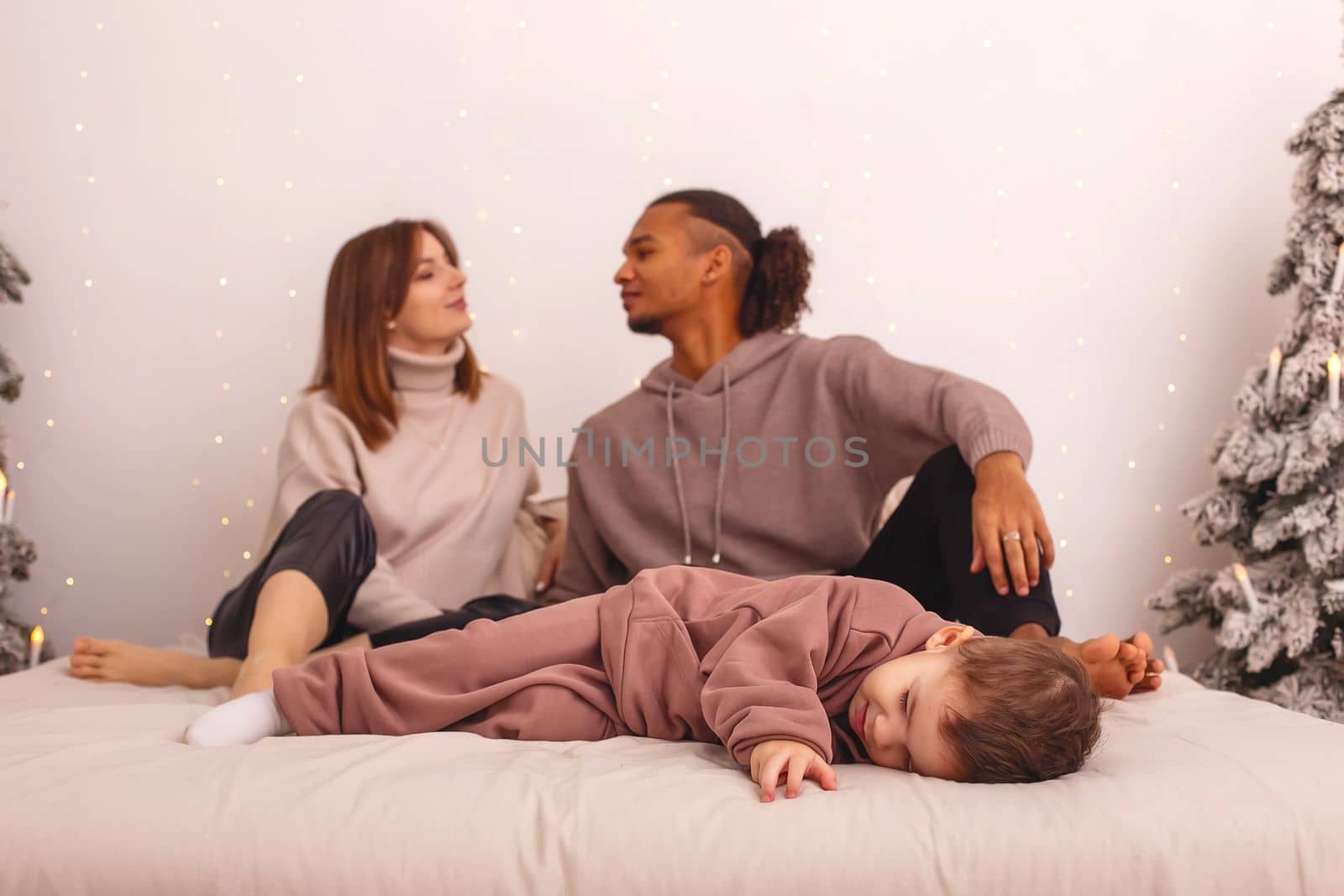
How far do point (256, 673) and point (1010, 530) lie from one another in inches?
41.1

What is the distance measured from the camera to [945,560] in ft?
5.32

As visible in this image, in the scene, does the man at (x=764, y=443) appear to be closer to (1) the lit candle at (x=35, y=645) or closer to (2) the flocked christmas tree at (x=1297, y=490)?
(2) the flocked christmas tree at (x=1297, y=490)

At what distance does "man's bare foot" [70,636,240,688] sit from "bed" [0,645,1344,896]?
670mm

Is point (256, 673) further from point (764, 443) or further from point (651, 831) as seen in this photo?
point (764, 443)

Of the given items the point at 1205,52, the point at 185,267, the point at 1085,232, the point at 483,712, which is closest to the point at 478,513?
the point at 483,712

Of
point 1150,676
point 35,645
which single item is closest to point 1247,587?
point 1150,676

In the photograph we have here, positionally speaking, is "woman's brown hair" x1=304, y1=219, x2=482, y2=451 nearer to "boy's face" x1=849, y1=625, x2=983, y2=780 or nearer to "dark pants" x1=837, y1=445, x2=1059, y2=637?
"dark pants" x1=837, y1=445, x2=1059, y2=637

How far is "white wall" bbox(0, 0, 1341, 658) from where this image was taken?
256cm

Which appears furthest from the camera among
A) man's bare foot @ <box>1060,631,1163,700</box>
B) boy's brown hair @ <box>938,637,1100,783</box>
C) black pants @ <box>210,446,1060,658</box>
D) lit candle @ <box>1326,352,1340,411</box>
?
lit candle @ <box>1326,352,1340,411</box>

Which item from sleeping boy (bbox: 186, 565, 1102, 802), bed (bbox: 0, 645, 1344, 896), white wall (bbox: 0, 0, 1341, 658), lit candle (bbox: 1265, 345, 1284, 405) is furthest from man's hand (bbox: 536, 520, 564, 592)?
lit candle (bbox: 1265, 345, 1284, 405)

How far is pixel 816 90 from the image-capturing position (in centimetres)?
260

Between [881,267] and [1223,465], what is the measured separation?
2.98 ft

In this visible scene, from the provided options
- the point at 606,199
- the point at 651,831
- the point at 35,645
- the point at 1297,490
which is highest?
the point at 606,199

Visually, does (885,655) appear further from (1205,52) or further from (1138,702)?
(1205,52)
